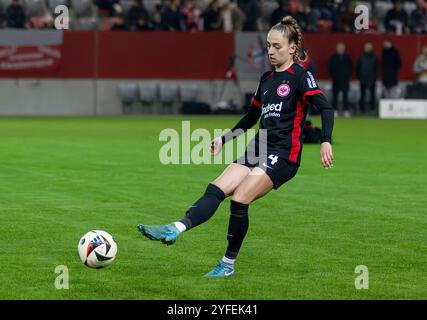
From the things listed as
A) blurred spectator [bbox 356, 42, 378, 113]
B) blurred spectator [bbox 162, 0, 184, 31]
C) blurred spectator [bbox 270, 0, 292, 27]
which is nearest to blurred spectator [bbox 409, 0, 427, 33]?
blurred spectator [bbox 356, 42, 378, 113]

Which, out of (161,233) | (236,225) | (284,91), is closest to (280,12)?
(284,91)

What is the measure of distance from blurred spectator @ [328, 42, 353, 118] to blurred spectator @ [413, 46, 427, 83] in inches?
103

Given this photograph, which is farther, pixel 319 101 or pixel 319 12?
pixel 319 12

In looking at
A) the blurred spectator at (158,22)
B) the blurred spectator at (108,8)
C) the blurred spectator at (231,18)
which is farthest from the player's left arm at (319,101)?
the blurred spectator at (231,18)

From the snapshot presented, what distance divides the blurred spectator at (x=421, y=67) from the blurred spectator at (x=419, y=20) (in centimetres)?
154

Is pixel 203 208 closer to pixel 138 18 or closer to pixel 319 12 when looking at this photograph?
pixel 138 18

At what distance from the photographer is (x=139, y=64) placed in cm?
3997

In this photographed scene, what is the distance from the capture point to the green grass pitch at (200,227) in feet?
31.5

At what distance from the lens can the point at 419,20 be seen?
42.6 m

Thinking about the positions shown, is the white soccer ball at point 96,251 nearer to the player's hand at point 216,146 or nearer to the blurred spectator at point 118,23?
the player's hand at point 216,146

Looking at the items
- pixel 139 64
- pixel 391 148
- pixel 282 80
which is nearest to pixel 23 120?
pixel 139 64

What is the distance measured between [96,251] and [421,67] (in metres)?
32.8

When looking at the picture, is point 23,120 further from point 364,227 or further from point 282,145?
point 282,145
